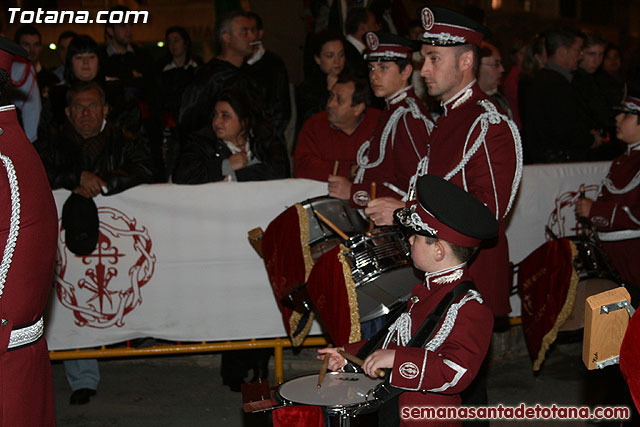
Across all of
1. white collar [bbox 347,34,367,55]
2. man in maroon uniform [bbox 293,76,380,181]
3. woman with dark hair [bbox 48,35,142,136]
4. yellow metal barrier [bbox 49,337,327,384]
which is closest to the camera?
yellow metal barrier [bbox 49,337,327,384]

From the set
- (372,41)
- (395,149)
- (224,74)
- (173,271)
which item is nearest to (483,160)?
(395,149)

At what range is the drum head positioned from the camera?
114 inches

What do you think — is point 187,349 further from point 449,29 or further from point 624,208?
point 624,208

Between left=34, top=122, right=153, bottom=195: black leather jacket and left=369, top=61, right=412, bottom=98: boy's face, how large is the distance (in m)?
1.82

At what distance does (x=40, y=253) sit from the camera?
9.19ft

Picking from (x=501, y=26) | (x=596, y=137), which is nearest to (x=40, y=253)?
(x=596, y=137)

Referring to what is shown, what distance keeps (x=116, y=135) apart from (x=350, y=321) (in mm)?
2734

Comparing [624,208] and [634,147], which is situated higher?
[634,147]

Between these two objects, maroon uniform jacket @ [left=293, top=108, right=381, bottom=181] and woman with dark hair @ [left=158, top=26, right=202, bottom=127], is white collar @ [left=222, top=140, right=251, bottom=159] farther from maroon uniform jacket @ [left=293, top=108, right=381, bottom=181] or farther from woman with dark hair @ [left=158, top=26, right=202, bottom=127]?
woman with dark hair @ [left=158, top=26, right=202, bottom=127]

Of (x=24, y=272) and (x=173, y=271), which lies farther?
(x=173, y=271)

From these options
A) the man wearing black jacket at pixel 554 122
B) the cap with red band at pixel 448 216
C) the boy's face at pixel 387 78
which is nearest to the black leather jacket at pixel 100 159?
the boy's face at pixel 387 78

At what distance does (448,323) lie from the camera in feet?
9.42

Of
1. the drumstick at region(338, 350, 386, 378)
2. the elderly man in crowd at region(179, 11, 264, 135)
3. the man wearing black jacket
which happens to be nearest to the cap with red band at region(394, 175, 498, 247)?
the drumstick at region(338, 350, 386, 378)

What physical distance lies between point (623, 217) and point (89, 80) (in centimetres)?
419
